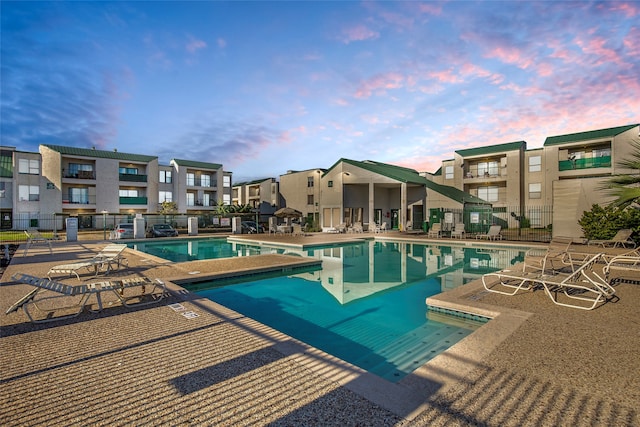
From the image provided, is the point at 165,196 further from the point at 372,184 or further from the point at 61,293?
the point at 61,293

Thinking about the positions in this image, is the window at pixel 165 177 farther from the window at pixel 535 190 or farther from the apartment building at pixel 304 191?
the window at pixel 535 190

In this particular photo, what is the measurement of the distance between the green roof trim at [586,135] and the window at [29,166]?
49.8 metres

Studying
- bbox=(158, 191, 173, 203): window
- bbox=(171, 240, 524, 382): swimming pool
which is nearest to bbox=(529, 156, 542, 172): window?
bbox=(171, 240, 524, 382): swimming pool

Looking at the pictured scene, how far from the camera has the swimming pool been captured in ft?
17.6

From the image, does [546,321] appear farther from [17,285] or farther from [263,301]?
[17,285]

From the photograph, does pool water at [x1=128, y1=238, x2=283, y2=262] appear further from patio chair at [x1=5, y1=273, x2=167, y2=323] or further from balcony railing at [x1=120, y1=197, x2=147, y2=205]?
balcony railing at [x1=120, y1=197, x2=147, y2=205]

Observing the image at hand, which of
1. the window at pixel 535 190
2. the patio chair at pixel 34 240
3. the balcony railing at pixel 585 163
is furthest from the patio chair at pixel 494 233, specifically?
the patio chair at pixel 34 240

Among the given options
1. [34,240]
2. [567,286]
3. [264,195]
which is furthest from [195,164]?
[567,286]

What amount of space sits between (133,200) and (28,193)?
8878 millimetres

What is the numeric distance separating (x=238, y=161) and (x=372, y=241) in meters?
32.8

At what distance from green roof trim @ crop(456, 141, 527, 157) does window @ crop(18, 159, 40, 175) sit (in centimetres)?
4349

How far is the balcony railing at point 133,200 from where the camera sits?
116 feet

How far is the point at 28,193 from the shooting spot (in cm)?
3102

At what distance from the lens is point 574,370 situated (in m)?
3.33
